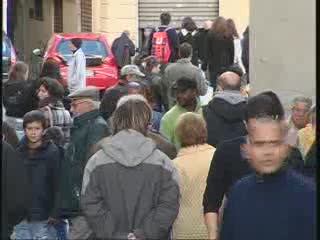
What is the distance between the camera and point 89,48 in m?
23.4

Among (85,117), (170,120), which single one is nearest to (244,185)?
(85,117)

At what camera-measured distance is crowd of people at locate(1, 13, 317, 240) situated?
5.39 m

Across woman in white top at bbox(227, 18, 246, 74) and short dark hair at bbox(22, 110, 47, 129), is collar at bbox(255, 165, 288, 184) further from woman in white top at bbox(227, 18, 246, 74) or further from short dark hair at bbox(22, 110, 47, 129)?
woman in white top at bbox(227, 18, 246, 74)

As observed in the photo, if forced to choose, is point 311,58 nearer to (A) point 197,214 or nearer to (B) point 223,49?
(A) point 197,214

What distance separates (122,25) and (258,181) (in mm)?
28741

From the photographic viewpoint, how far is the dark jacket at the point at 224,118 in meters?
9.39

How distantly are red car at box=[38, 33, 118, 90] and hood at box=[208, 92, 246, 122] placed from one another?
10.5 meters

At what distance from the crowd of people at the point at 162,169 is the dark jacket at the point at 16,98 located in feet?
1.09

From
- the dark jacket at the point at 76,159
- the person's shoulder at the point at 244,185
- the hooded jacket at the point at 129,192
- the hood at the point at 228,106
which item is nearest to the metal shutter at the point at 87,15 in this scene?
the hood at the point at 228,106

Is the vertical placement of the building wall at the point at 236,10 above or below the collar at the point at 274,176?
above

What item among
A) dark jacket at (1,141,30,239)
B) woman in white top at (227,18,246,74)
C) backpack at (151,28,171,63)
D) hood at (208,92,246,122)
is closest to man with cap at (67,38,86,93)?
backpack at (151,28,171,63)

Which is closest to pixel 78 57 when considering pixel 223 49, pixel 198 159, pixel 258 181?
pixel 223 49

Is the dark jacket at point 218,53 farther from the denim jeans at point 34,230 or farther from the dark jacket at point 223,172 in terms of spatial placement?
the dark jacket at point 223,172

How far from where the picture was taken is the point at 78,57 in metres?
19.2
